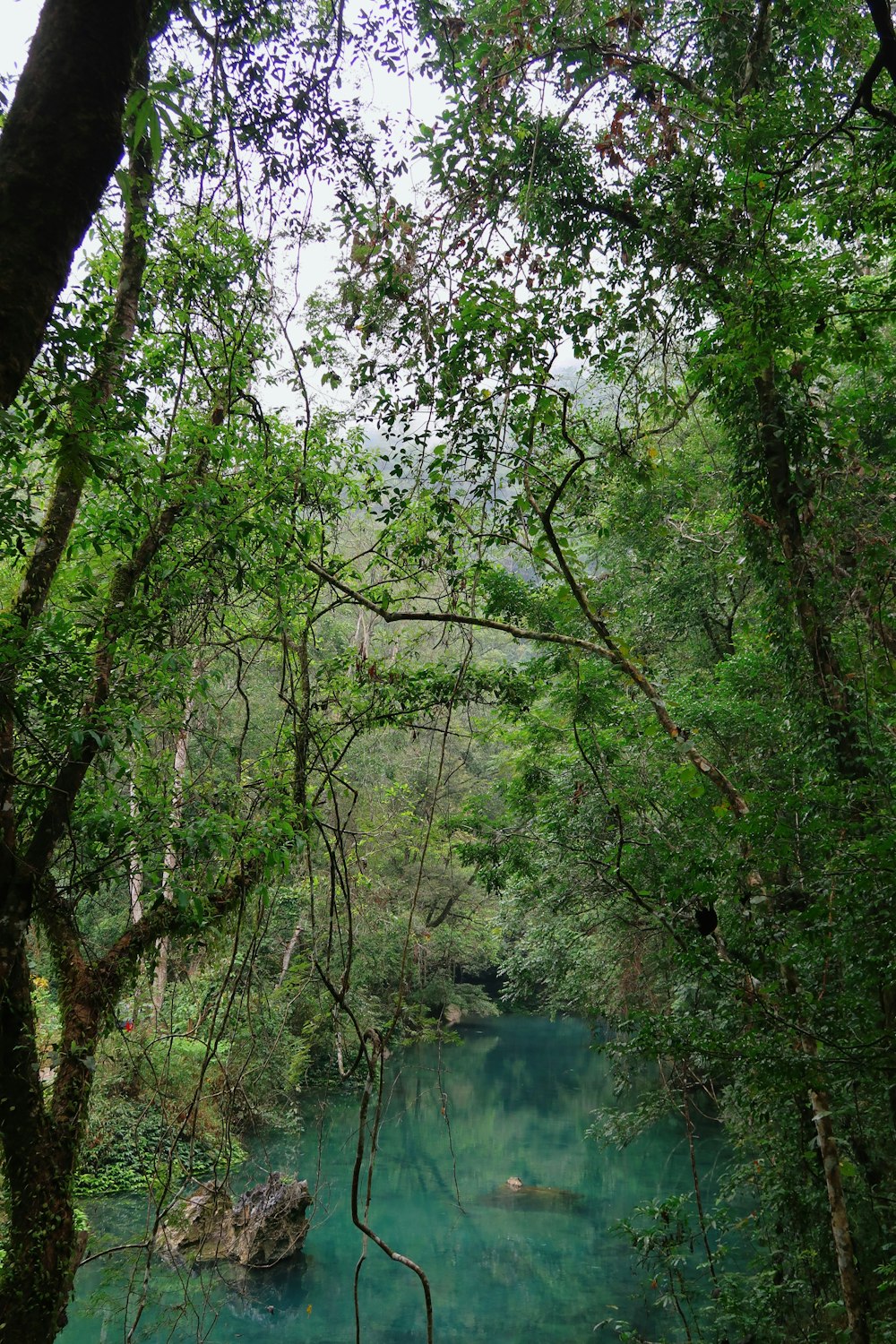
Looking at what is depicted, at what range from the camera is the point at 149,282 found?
13.5 feet

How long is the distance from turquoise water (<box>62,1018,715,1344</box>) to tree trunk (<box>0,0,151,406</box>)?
4165 mm

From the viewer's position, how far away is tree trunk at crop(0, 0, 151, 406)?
4.38 ft

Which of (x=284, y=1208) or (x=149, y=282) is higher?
(x=149, y=282)

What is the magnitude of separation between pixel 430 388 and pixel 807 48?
293 centimetres

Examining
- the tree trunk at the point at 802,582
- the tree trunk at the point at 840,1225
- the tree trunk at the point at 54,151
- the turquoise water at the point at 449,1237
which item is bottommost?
the turquoise water at the point at 449,1237

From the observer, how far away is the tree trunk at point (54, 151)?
133cm

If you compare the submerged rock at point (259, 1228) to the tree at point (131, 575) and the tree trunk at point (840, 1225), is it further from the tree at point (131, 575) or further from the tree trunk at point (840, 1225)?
the tree trunk at point (840, 1225)

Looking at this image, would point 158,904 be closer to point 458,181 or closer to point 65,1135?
point 65,1135

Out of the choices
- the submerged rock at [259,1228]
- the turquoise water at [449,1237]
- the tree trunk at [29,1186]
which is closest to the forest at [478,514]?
the tree trunk at [29,1186]

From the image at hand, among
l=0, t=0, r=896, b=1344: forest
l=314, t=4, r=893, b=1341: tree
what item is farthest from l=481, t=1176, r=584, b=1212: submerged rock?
l=314, t=4, r=893, b=1341: tree

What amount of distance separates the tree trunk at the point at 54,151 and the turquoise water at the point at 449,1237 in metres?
4.16

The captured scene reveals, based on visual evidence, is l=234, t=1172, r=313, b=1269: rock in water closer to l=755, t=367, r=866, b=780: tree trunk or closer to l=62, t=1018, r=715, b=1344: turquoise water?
l=62, t=1018, r=715, b=1344: turquoise water

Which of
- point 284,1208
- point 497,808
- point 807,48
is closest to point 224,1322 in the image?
point 284,1208

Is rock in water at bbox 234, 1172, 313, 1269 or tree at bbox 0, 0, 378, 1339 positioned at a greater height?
tree at bbox 0, 0, 378, 1339
